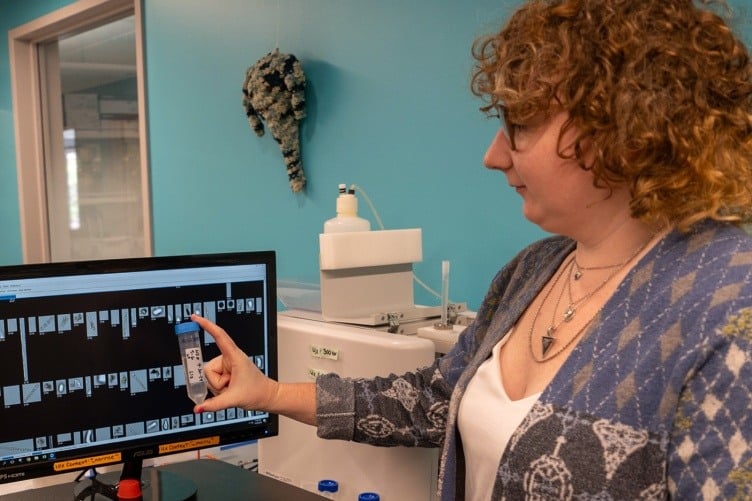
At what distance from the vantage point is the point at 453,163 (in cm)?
197

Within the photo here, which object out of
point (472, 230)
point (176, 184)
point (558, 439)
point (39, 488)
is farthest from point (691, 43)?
point (176, 184)

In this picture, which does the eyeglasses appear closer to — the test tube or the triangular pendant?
the triangular pendant

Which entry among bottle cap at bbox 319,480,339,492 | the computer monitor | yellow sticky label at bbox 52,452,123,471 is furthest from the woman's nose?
yellow sticky label at bbox 52,452,123,471

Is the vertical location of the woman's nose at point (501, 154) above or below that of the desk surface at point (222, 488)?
above

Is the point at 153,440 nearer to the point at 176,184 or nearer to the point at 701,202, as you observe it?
the point at 701,202

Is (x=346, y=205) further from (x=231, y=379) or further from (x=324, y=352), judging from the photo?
(x=231, y=379)

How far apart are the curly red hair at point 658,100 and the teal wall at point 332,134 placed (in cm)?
62

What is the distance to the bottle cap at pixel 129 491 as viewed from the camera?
128cm

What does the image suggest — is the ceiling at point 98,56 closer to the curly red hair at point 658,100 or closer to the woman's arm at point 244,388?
the woman's arm at point 244,388

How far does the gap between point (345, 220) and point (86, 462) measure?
633mm

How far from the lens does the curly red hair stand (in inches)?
34.3

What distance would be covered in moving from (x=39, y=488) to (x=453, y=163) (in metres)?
1.17

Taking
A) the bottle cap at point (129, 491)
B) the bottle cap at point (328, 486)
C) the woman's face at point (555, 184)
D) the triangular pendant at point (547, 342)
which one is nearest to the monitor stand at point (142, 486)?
the bottle cap at point (129, 491)

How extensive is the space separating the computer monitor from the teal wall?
29.2 inches
